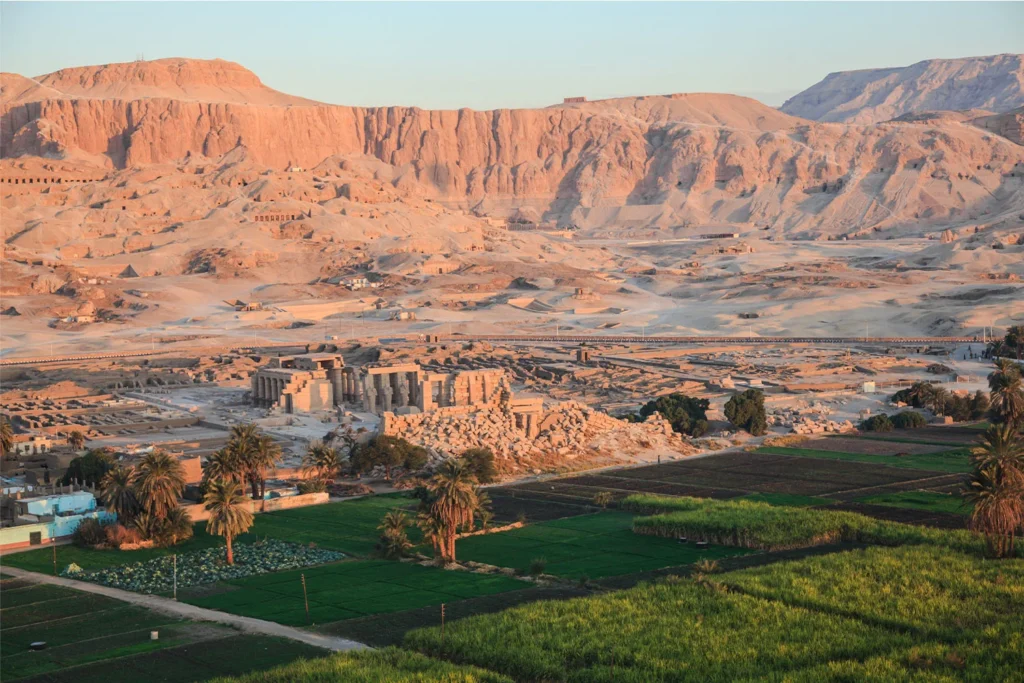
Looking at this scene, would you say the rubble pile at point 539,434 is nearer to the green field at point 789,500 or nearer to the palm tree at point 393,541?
the green field at point 789,500

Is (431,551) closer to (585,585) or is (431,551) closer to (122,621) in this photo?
(585,585)

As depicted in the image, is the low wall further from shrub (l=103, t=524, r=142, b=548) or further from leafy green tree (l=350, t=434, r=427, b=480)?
shrub (l=103, t=524, r=142, b=548)

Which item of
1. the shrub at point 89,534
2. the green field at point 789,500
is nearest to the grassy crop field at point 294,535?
the shrub at point 89,534

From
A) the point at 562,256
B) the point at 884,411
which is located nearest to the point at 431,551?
the point at 884,411

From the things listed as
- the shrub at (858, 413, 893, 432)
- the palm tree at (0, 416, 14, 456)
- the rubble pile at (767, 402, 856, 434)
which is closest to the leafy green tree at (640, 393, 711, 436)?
the rubble pile at (767, 402, 856, 434)

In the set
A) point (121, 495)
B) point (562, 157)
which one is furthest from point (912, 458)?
point (562, 157)

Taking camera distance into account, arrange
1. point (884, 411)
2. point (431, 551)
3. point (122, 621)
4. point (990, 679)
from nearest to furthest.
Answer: point (990, 679) < point (122, 621) < point (431, 551) < point (884, 411)
